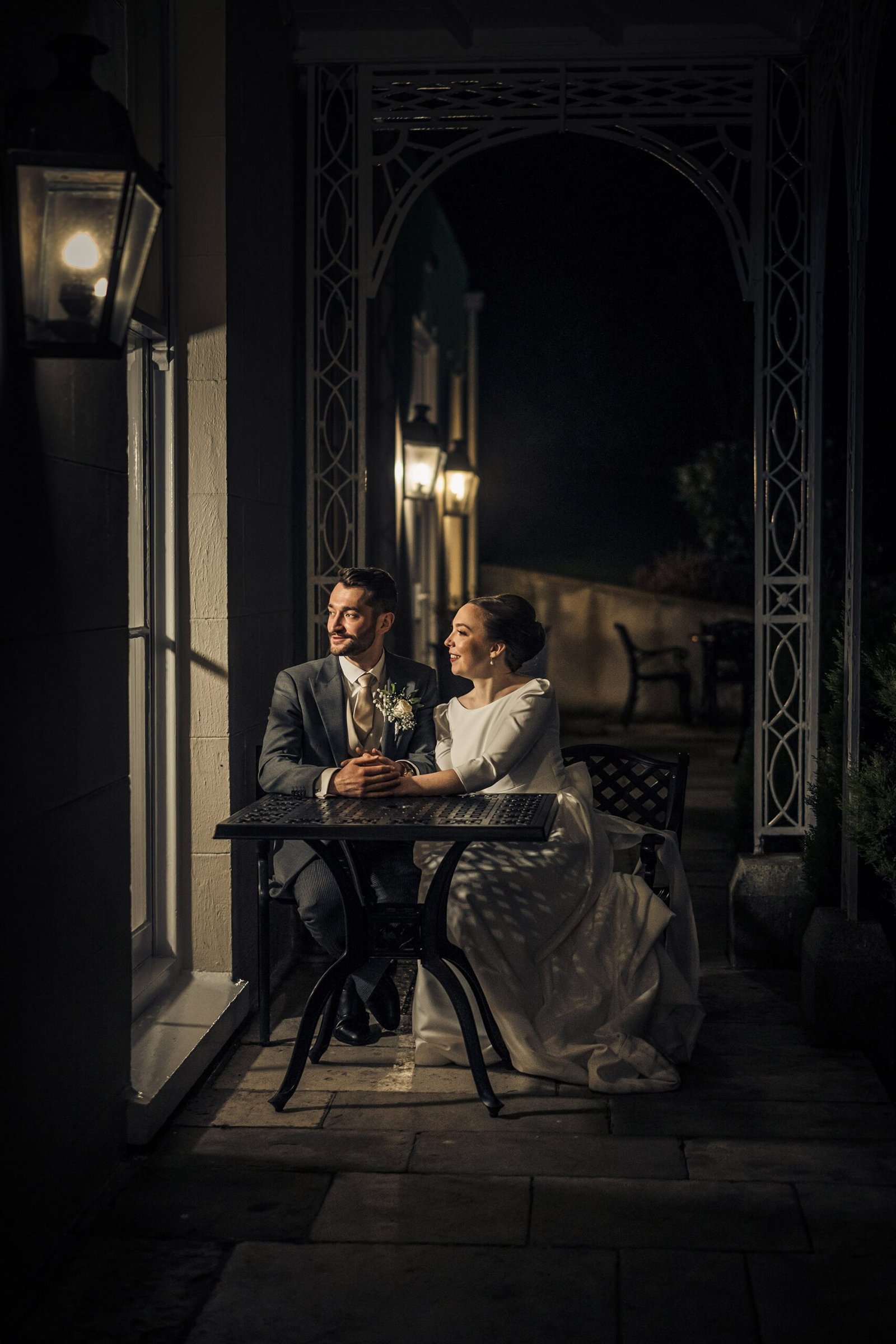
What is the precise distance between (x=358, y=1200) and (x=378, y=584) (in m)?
1.89

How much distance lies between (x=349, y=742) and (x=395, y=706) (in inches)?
15.1

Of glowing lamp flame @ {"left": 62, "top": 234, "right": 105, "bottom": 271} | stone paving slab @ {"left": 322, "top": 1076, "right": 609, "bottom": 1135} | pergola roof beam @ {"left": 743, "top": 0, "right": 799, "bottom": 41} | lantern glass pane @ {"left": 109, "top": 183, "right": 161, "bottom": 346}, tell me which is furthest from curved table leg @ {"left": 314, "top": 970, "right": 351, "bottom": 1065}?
pergola roof beam @ {"left": 743, "top": 0, "right": 799, "bottom": 41}

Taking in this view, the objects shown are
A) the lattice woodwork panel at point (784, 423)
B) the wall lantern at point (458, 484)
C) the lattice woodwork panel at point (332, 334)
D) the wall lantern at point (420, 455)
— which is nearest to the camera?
the lattice woodwork panel at point (784, 423)

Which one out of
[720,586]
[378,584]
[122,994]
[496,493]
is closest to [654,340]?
[496,493]

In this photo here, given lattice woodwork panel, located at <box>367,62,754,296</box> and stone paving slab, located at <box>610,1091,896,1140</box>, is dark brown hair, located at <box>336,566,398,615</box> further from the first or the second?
lattice woodwork panel, located at <box>367,62,754,296</box>

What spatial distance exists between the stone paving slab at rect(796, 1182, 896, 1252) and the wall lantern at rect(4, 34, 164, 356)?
2367 mm

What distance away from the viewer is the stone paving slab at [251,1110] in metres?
3.90

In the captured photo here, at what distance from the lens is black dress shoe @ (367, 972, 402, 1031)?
4555mm

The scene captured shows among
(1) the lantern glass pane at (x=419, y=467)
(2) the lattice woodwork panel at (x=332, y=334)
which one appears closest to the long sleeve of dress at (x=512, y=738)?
(2) the lattice woodwork panel at (x=332, y=334)

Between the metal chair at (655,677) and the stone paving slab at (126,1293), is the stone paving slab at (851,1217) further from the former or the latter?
the metal chair at (655,677)

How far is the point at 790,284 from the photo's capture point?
223 inches

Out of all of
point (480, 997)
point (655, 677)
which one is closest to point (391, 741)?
point (480, 997)

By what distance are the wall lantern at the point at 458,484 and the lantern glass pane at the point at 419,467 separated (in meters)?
2.29

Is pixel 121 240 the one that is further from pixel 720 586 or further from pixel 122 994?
pixel 720 586
